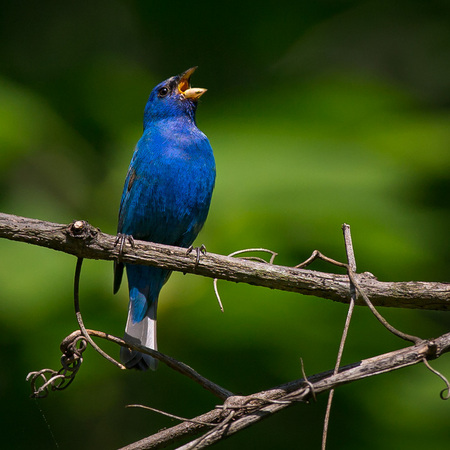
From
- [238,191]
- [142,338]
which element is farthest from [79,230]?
[238,191]

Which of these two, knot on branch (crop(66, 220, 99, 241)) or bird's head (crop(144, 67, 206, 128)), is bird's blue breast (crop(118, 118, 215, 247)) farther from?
knot on branch (crop(66, 220, 99, 241))

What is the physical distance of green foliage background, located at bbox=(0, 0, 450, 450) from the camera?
3.76 metres

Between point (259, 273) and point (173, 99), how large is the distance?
230 cm

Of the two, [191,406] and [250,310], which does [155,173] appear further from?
[191,406]

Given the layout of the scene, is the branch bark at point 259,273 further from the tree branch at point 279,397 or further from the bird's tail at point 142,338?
the bird's tail at point 142,338

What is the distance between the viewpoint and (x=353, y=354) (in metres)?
3.80

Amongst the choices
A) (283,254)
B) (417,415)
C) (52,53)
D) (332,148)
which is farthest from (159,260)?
(52,53)

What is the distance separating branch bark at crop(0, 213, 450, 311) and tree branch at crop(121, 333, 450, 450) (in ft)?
1.04

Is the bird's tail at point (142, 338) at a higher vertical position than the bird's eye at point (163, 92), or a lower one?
lower

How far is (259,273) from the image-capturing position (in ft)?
8.65

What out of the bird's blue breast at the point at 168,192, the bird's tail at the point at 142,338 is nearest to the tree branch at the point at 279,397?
the bird's tail at the point at 142,338

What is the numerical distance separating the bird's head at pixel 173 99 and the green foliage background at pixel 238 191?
0.63ft

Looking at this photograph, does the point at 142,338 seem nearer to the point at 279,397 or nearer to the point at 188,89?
the point at 279,397

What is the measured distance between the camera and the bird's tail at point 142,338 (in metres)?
3.63
